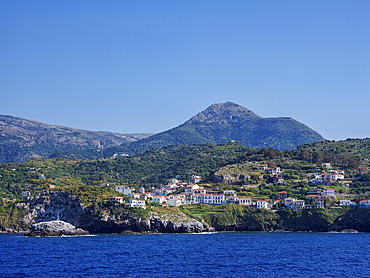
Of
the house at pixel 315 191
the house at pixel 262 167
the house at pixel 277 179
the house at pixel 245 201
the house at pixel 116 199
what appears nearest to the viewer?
the house at pixel 116 199

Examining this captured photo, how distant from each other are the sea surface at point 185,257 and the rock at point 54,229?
10.5 metres

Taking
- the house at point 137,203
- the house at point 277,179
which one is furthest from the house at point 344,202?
the house at point 137,203

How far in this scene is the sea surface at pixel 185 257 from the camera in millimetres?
60000

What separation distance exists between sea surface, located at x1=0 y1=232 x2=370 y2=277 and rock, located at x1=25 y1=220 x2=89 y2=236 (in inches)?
413

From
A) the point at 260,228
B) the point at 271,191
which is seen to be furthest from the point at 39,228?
the point at 271,191

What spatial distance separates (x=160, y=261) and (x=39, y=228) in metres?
51.4

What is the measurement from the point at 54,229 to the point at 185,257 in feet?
160

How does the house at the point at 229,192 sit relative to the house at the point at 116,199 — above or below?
above

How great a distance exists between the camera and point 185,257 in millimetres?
72500

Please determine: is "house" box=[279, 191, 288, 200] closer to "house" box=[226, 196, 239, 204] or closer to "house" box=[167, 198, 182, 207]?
"house" box=[226, 196, 239, 204]

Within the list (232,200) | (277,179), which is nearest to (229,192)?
(232,200)

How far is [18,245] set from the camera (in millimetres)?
88625

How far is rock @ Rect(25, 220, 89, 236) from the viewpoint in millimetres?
109250

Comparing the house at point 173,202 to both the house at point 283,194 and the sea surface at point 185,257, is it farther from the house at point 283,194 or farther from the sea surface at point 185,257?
the sea surface at point 185,257
